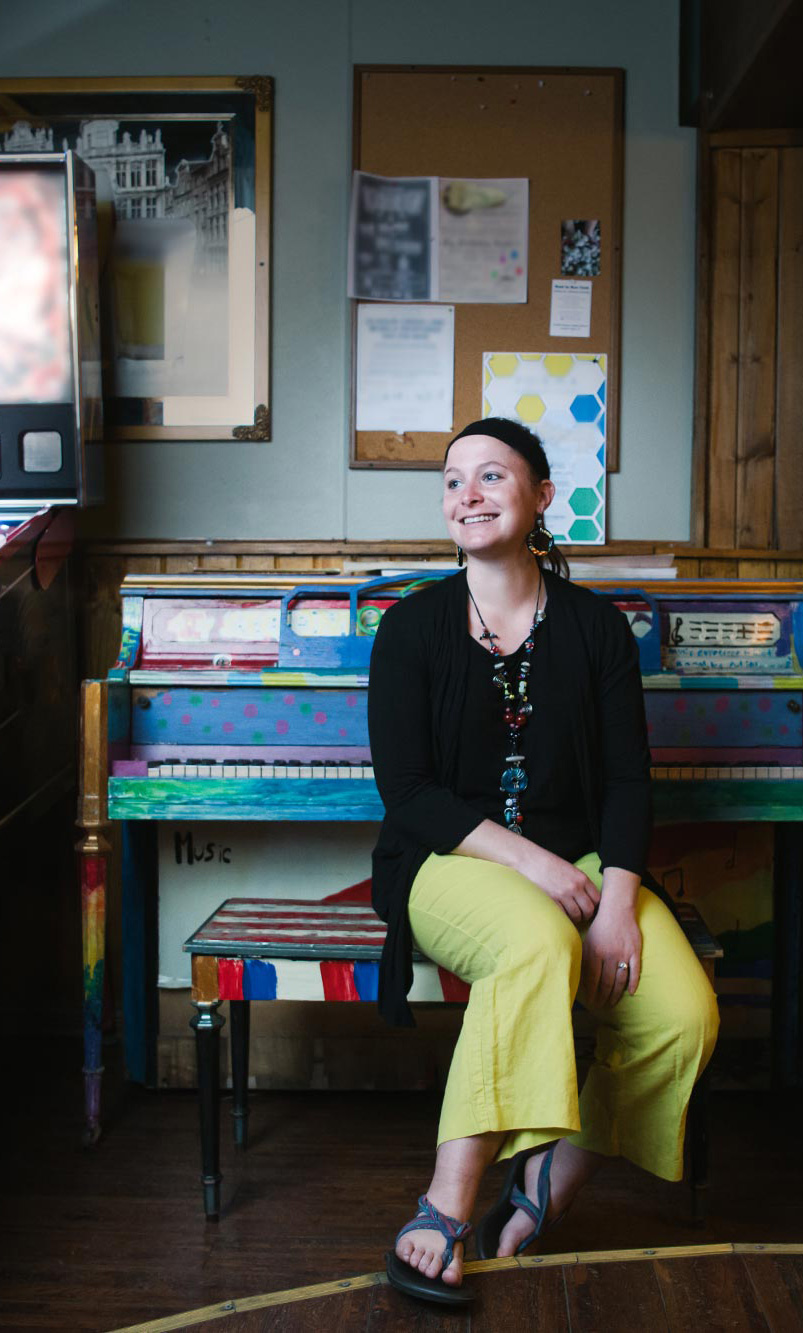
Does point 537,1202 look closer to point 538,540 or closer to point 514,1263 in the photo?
point 514,1263

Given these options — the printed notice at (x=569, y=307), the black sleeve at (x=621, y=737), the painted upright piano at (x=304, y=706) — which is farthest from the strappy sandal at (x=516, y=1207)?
the printed notice at (x=569, y=307)

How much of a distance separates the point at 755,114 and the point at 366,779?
185cm

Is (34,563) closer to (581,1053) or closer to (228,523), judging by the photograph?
(228,523)

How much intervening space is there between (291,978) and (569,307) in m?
1.78

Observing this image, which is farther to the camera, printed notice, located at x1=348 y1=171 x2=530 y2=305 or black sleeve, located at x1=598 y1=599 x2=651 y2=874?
printed notice, located at x1=348 y1=171 x2=530 y2=305

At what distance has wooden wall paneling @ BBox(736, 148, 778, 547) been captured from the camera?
280 cm

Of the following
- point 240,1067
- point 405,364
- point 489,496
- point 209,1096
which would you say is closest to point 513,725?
point 489,496

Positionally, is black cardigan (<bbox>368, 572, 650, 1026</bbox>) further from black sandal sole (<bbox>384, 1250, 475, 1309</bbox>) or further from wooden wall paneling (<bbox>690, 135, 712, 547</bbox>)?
wooden wall paneling (<bbox>690, 135, 712, 547</bbox>)

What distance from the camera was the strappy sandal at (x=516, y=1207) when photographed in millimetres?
1682

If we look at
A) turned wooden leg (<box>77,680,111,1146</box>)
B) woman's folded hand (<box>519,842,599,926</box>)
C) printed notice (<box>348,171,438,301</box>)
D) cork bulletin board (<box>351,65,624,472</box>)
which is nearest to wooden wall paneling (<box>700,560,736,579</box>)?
cork bulletin board (<box>351,65,624,472</box>)

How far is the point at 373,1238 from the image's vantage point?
1.95m

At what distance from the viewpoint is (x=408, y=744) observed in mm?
1820

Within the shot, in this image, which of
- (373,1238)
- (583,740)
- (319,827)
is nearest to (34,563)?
(319,827)

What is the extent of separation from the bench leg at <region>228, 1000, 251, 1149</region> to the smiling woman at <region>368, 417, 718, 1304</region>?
1.91 ft
